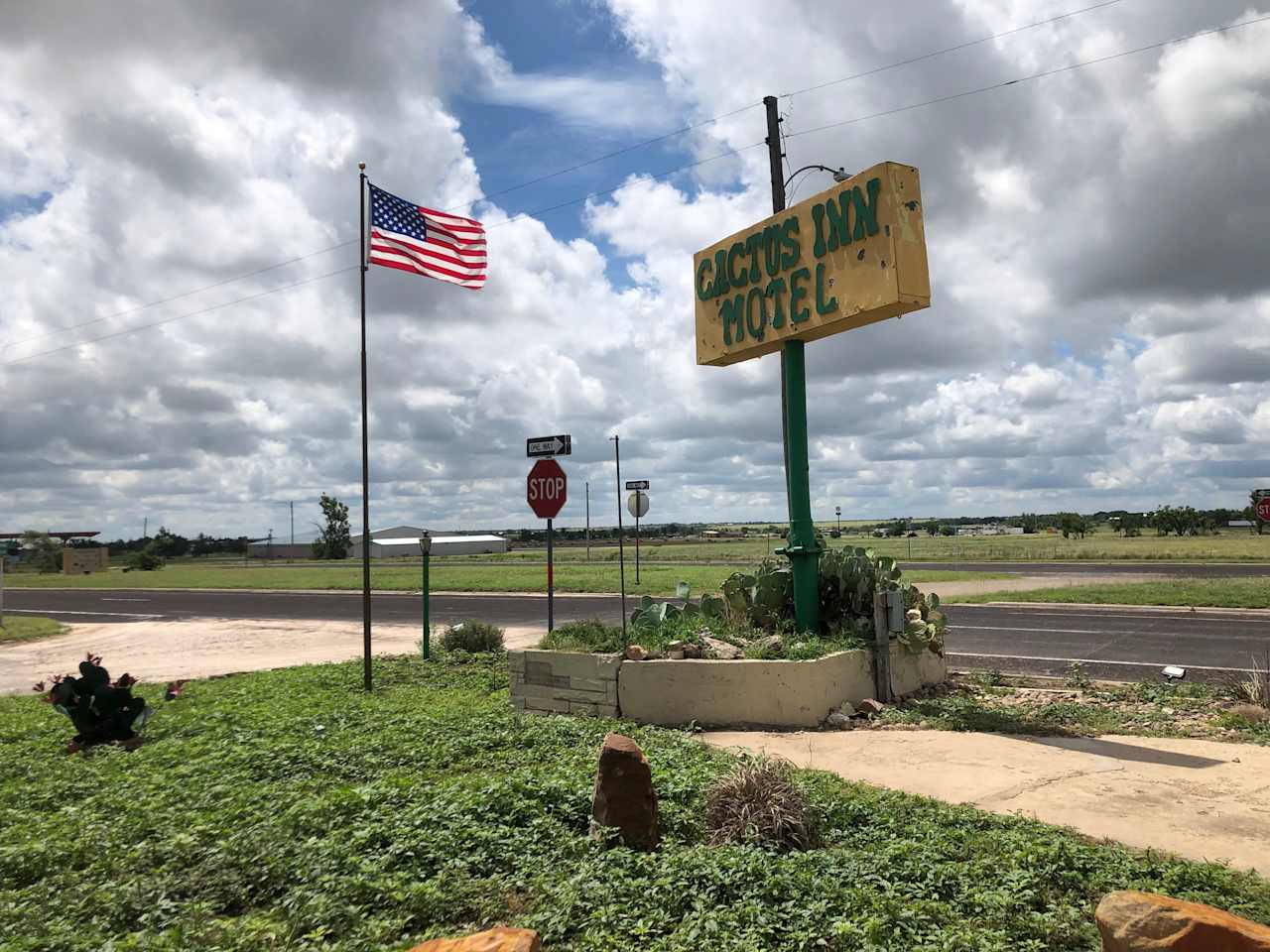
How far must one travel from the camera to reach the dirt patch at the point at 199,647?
49.5 feet

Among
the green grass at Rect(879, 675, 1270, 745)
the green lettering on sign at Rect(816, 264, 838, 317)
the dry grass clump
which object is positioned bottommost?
the green grass at Rect(879, 675, 1270, 745)

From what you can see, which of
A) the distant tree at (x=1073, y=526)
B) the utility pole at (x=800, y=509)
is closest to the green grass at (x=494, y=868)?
the utility pole at (x=800, y=509)

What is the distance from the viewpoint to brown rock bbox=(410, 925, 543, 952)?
3142 mm

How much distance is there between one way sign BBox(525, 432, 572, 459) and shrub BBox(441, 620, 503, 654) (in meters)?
3.82

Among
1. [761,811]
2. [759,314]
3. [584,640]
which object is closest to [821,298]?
[759,314]

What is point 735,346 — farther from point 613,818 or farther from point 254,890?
point 254,890

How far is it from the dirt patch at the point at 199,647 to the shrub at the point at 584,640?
224 inches

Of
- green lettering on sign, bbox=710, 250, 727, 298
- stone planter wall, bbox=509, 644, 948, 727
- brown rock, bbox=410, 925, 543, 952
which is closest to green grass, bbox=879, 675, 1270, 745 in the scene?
stone planter wall, bbox=509, 644, 948, 727

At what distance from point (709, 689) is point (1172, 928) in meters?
5.85

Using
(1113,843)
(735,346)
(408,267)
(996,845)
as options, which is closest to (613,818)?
(996,845)

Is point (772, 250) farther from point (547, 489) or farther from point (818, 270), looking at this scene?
point (547, 489)

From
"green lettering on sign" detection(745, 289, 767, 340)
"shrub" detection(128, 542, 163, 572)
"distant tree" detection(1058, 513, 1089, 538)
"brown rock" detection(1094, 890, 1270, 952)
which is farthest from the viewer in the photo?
"distant tree" detection(1058, 513, 1089, 538)

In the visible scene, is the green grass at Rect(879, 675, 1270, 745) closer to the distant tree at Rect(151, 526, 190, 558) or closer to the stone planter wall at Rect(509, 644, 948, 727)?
the stone planter wall at Rect(509, 644, 948, 727)

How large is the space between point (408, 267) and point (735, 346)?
4.75m
